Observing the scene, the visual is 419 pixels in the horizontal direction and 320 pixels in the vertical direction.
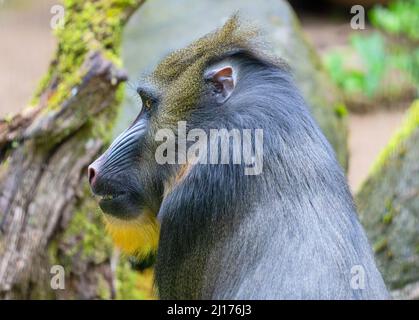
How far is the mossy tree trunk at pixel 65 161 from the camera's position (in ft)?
17.3

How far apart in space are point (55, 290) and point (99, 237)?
52cm

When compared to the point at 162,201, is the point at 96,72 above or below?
above

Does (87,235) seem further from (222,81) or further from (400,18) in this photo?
(400,18)

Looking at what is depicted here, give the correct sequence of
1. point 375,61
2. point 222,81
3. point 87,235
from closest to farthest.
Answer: point 222,81 → point 87,235 → point 375,61

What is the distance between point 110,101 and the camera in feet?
18.4

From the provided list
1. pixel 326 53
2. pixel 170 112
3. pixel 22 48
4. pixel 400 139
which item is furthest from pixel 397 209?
pixel 22 48

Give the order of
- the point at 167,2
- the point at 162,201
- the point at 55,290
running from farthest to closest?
the point at 167,2 → the point at 55,290 → the point at 162,201

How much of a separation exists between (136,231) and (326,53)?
8499mm

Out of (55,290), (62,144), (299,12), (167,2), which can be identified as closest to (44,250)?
(55,290)

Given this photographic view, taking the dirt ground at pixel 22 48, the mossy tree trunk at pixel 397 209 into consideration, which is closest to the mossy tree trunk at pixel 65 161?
the mossy tree trunk at pixel 397 209

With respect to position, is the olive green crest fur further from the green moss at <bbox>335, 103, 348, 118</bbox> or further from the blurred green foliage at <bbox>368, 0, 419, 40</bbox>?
the blurred green foliage at <bbox>368, 0, 419, 40</bbox>

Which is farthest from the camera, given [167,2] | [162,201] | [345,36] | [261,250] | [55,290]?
[345,36]

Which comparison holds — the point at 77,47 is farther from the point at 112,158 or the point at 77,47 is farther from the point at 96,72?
the point at 112,158

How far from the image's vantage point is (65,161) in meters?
5.50
